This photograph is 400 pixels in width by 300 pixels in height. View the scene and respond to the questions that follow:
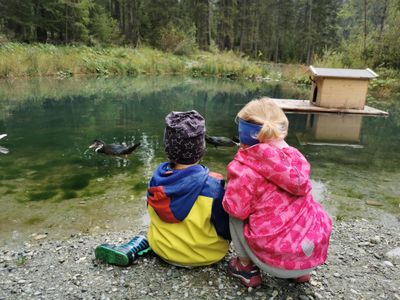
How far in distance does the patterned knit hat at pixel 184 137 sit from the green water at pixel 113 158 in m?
1.77

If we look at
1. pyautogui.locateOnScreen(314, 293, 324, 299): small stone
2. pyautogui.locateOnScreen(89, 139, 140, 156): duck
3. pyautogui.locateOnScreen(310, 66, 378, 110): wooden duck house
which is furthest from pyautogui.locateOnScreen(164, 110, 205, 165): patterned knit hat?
pyautogui.locateOnScreen(310, 66, 378, 110): wooden duck house

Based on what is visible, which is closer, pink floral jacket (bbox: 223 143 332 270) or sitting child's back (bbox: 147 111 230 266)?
pink floral jacket (bbox: 223 143 332 270)

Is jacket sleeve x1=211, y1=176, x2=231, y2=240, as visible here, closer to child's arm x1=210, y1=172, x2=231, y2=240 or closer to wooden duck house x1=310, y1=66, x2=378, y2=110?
child's arm x1=210, y1=172, x2=231, y2=240

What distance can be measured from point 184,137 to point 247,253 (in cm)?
95

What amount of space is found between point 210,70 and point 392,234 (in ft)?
71.9

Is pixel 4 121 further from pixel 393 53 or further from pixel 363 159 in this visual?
pixel 393 53

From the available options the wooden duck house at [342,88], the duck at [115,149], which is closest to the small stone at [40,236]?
the duck at [115,149]

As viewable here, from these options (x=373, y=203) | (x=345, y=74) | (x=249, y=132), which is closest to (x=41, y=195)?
(x=249, y=132)

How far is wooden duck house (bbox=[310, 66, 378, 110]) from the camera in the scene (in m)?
11.1

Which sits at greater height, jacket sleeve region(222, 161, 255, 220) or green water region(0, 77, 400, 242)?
jacket sleeve region(222, 161, 255, 220)

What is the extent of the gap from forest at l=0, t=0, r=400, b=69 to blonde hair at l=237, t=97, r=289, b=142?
63.9 ft

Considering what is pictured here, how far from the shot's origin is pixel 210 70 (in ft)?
81.5

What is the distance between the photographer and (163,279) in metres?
2.73

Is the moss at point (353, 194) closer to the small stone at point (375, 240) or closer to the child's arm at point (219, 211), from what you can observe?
the small stone at point (375, 240)
